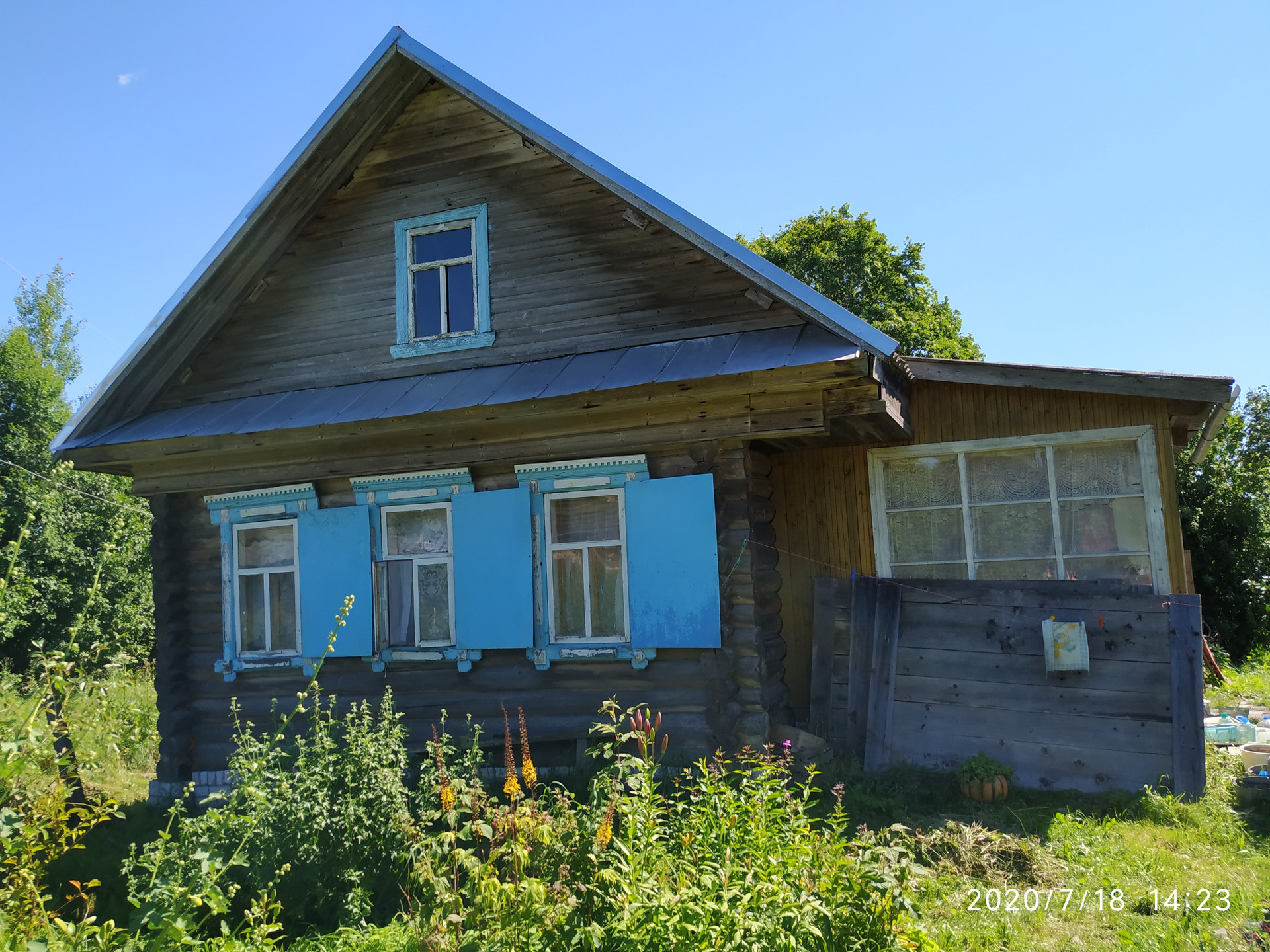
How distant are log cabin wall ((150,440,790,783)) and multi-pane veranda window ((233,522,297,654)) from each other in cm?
30

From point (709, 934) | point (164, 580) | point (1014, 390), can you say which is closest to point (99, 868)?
point (164, 580)

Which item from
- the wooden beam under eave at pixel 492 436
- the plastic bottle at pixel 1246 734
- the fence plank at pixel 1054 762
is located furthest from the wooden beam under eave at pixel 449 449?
the plastic bottle at pixel 1246 734

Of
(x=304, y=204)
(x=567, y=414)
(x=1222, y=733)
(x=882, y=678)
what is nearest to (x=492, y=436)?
(x=567, y=414)

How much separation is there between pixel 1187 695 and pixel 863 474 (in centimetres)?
348

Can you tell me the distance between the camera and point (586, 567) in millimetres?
8164

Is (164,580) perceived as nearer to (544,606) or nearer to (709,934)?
(544,606)

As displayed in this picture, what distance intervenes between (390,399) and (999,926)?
6562 mm

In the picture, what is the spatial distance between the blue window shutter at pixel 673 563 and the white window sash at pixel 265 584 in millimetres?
3716

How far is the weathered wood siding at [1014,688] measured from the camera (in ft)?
21.9

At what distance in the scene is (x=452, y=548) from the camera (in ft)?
28.0

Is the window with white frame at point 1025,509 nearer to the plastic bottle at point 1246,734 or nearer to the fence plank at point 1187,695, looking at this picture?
the plastic bottle at point 1246,734

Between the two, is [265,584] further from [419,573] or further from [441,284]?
[441,284]

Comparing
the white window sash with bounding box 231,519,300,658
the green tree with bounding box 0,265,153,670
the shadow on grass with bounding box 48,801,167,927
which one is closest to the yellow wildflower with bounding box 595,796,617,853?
the shadow on grass with bounding box 48,801,167,927

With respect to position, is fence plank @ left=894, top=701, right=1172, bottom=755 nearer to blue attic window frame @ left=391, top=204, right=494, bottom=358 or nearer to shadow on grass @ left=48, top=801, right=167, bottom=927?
blue attic window frame @ left=391, top=204, right=494, bottom=358
